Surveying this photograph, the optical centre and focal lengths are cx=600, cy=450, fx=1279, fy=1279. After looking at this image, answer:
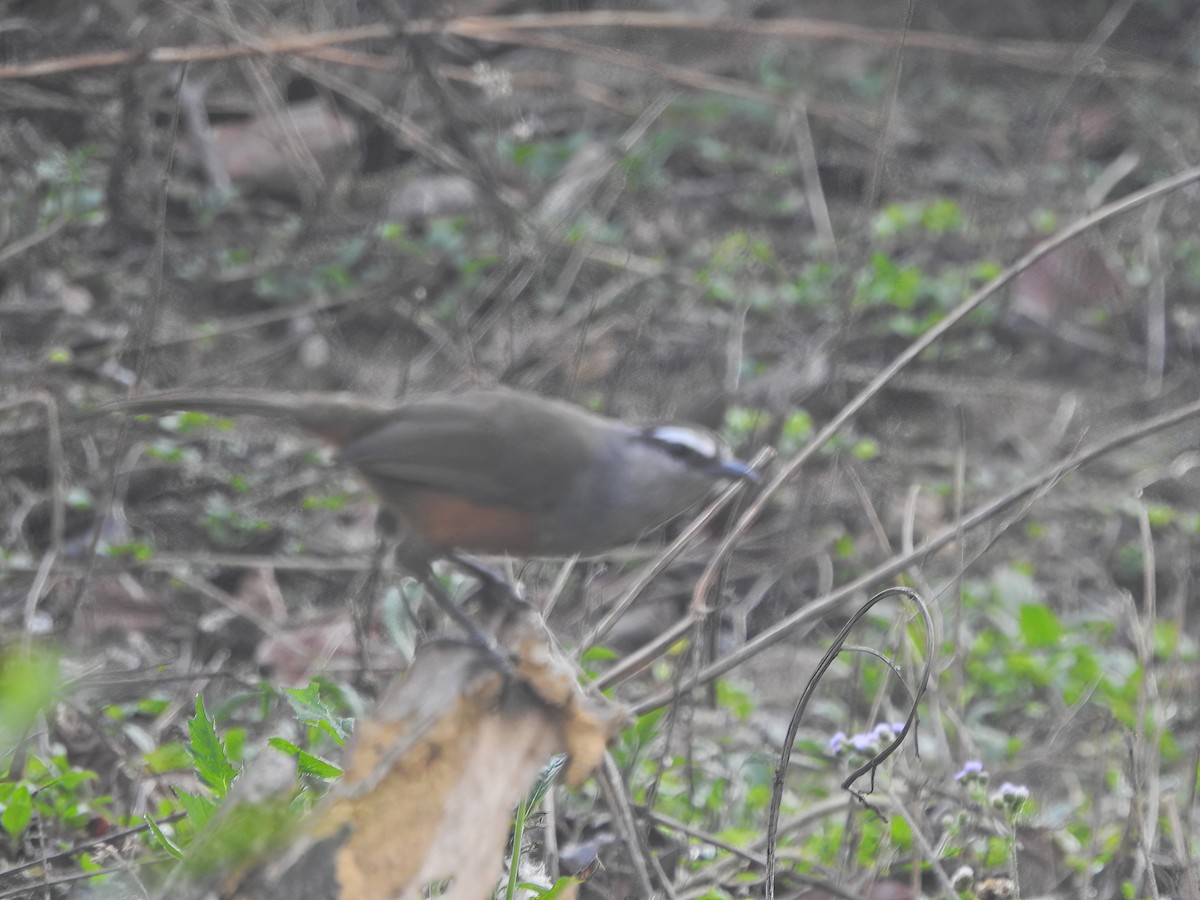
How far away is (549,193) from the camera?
795 centimetres

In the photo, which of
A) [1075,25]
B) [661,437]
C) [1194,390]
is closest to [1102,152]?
[1075,25]

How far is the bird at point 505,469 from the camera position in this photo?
336 cm

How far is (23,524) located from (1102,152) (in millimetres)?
7244

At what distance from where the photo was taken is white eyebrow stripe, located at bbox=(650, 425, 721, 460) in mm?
3467

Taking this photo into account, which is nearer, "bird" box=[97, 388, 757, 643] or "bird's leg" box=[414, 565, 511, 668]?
"bird's leg" box=[414, 565, 511, 668]

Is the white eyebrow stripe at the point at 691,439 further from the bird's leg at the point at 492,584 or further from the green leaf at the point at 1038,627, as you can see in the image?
the green leaf at the point at 1038,627

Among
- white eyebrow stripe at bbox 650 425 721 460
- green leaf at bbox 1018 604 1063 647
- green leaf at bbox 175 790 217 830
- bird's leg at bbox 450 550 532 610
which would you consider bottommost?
green leaf at bbox 1018 604 1063 647

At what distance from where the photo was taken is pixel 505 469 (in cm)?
338

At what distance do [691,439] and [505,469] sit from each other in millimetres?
516

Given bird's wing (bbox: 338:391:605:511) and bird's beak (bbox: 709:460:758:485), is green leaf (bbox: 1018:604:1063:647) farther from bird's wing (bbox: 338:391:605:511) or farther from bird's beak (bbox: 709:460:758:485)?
bird's wing (bbox: 338:391:605:511)

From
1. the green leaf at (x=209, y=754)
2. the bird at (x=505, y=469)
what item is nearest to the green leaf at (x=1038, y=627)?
the bird at (x=505, y=469)

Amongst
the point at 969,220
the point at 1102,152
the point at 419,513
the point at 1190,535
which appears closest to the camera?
the point at 419,513

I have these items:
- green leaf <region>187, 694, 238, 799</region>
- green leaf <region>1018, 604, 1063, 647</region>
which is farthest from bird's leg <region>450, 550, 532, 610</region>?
green leaf <region>1018, 604, 1063, 647</region>

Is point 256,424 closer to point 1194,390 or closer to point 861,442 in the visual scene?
point 861,442
